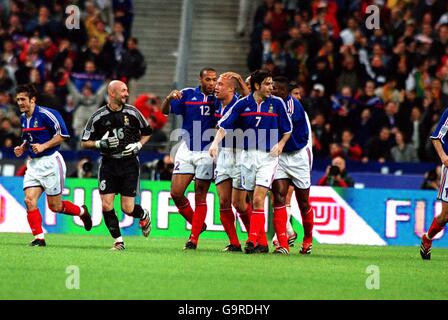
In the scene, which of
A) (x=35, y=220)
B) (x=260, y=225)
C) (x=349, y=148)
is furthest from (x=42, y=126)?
(x=349, y=148)

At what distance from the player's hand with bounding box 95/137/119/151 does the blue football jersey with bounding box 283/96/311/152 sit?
88.4 inches

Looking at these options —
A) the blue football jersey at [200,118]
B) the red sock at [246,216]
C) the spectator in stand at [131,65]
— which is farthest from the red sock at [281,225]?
the spectator in stand at [131,65]

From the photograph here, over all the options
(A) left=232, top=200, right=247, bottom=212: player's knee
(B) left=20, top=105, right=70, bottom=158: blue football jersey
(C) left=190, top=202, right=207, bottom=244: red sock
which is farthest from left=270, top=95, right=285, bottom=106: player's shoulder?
(B) left=20, top=105, right=70, bottom=158: blue football jersey

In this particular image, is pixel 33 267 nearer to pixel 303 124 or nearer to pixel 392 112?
pixel 303 124

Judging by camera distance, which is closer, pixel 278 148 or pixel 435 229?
pixel 278 148

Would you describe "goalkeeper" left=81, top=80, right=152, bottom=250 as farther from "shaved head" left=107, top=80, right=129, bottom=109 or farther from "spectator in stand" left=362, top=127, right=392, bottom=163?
"spectator in stand" left=362, top=127, right=392, bottom=163

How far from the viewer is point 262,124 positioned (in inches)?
634

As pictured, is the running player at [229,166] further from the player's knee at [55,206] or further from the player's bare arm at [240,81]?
the player's knee at [55,206]

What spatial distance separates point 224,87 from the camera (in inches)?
651

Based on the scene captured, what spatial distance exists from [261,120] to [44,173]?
3.27m

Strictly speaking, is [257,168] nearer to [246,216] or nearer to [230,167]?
[230,167]

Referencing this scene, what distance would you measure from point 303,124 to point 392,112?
8.28 meters

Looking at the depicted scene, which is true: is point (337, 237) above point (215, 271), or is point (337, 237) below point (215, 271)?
below

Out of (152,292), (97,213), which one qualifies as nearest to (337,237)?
(97,213)
